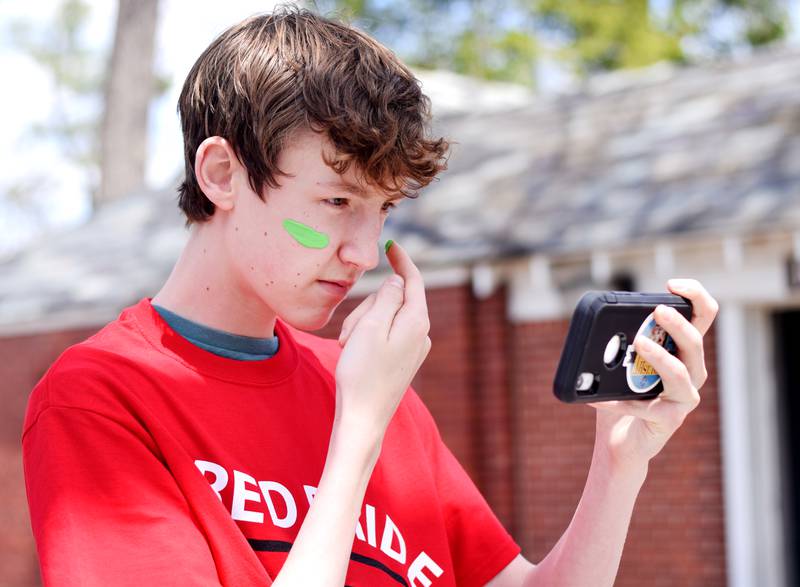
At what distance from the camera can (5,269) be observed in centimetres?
1276

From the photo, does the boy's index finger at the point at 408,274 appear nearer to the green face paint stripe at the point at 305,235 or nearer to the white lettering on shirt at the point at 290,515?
the green face paint stripe at the point at 305,235

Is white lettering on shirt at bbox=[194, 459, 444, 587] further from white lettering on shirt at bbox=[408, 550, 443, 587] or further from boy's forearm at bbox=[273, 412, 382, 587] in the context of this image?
boy's forearm at bbox=[273, 412, 382, 587]

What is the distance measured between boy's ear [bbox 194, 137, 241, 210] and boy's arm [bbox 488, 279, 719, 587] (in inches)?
27.1

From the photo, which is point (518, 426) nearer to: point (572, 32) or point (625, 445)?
point (625, 445)

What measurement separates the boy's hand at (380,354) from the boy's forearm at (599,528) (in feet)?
1.33

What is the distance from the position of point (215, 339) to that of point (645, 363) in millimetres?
699

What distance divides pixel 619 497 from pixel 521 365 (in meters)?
6.26

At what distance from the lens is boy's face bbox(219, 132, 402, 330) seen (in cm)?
174

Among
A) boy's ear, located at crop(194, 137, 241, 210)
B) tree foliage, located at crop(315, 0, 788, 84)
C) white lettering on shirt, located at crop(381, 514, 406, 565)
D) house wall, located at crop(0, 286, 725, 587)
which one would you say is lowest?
house wall, located at crop(0, 286, 725, 587)

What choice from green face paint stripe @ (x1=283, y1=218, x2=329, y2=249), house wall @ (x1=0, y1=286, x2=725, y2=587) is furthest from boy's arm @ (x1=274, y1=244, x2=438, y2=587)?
house wall @ (x1=0, y1=286, x2=725, y2=587)

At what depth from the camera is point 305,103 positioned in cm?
174

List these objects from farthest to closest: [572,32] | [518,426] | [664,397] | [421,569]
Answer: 1. [572,32]
2. [518,426]
3. [421,569]
4. [664,397]

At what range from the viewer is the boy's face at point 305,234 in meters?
1.74

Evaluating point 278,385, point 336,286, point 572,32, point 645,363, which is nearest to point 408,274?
point 336,286
